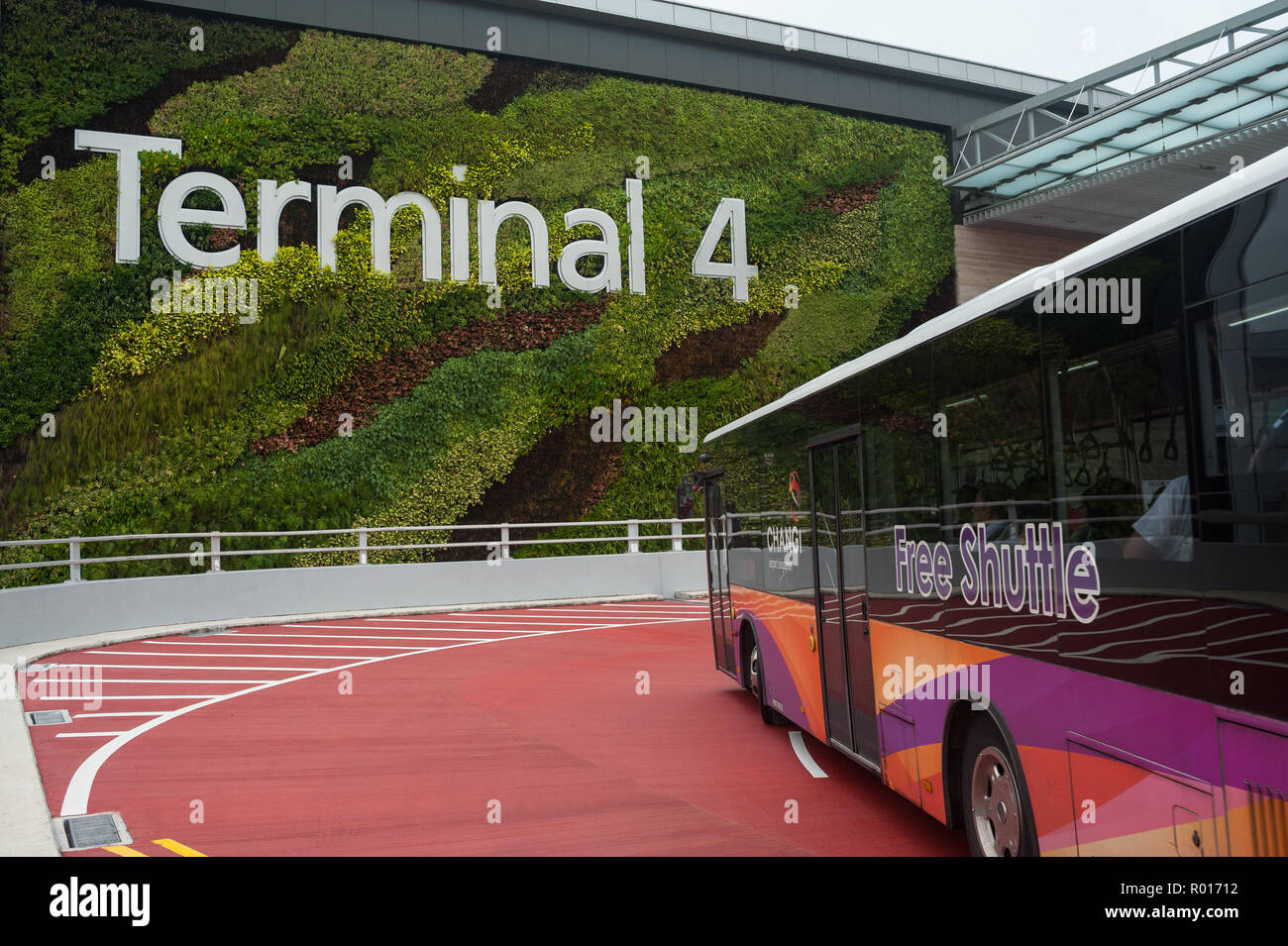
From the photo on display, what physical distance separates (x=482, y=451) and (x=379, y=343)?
341 centimetres

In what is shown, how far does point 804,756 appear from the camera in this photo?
8.84m

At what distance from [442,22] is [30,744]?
21.7 meters

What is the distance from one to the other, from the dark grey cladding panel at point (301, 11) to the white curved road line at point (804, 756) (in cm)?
2161

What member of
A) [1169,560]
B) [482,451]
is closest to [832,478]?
[1169,560]

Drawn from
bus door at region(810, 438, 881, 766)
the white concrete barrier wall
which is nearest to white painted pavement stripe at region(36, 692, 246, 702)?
the white concrete barrier wall

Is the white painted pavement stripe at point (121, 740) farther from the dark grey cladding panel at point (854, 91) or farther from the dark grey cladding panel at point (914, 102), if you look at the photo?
the dark grey cladding panel at point (914, 102)

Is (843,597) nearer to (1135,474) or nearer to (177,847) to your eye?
(1135,474)

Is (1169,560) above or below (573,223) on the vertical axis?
below

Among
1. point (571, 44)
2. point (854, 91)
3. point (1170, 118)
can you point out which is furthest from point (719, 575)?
point (854, 91)

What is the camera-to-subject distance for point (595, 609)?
69.8 feet

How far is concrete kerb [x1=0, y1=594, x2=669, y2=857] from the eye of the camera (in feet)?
20.3

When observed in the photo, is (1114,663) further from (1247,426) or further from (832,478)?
(832,478)

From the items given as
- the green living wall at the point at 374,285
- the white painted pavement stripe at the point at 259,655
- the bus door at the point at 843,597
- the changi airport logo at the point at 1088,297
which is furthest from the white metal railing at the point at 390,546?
the changi airport logo at the point at 1088,297

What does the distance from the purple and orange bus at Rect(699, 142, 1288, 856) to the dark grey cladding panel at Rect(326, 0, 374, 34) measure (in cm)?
2187
